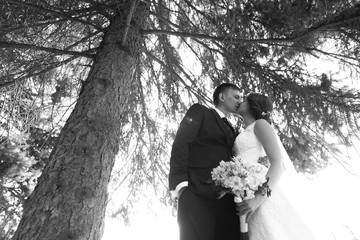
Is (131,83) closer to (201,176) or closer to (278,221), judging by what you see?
(201,176)

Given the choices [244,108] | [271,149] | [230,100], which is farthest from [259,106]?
[271,149]

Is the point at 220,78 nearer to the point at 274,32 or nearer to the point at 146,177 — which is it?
the point at 274,32

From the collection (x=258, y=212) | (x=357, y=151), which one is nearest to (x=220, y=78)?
(x=357, y=151)

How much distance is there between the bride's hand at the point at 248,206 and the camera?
2096 mm

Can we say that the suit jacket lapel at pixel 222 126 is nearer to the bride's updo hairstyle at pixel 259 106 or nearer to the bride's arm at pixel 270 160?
the bride's arm at pixel 270 160

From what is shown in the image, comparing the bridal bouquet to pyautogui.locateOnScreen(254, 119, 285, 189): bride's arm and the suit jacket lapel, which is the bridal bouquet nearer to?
pyautogui.locateOnScreen(254, 119, 285, 189): bride's arm

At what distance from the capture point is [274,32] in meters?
3.88

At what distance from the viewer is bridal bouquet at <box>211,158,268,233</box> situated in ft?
6.66

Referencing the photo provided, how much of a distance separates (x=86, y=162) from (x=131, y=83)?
1.36 metres

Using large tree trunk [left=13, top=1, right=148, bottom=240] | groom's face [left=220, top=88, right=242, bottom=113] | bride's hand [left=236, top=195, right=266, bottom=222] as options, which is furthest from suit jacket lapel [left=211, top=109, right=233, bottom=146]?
large tree trunk [left=13, top=1, right=148, bottom=240]

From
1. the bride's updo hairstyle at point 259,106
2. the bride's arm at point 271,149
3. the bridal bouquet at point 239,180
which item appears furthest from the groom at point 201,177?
the bride's updo hairstyle at point 259,106

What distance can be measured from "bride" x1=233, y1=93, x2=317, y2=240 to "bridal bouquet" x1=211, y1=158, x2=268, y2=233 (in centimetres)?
7

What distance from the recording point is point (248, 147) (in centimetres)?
253

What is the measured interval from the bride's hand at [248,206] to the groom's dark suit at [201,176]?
0.13 meters
